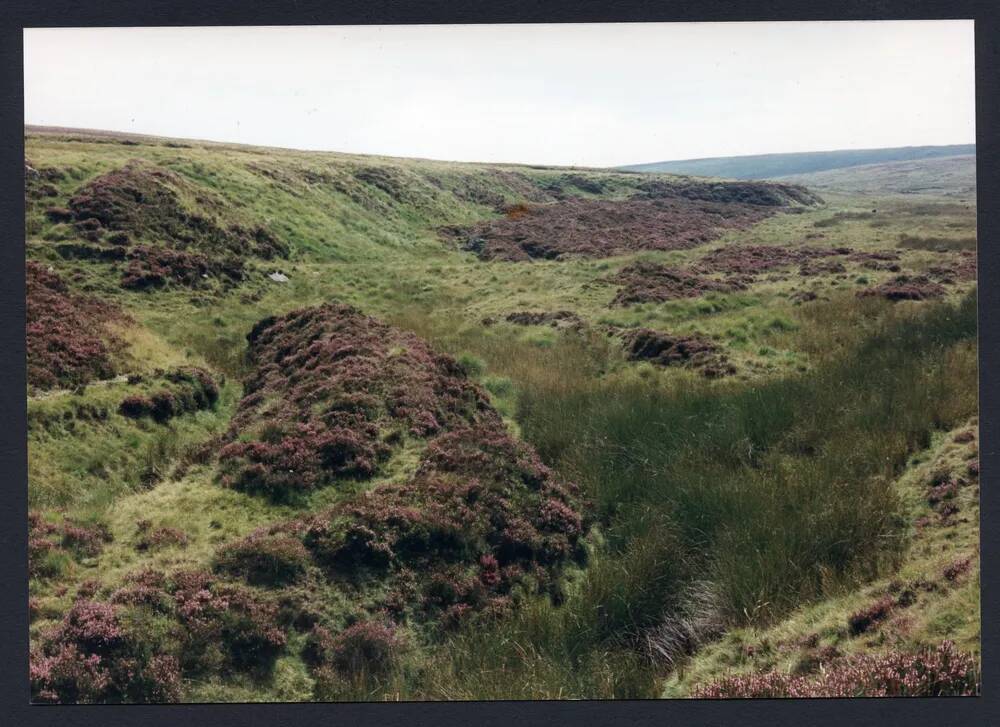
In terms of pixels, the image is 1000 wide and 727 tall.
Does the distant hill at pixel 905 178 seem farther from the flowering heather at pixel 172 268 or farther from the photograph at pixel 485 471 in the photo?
the flowering heather at pixel 172 268

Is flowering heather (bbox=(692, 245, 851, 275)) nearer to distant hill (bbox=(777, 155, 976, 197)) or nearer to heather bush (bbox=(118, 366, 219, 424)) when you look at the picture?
distant hill (bbox=(777, 155, 976, 197))

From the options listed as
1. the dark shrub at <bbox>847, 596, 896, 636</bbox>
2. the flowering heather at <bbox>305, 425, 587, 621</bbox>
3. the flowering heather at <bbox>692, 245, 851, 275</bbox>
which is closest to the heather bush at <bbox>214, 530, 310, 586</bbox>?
the flowering heather at <bbox>305, 425, 587, 621</bbox>

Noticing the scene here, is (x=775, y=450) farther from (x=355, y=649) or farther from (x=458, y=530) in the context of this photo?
(x=355, y=649)

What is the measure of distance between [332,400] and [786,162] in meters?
10.2

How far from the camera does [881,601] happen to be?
627cm

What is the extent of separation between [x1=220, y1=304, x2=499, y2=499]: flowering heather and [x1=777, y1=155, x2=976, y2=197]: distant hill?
701 centimetres

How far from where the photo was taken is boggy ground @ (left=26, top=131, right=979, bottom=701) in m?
6.43

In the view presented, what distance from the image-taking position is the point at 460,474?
8156 mm

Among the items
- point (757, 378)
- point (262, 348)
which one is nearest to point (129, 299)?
point (262, 348)

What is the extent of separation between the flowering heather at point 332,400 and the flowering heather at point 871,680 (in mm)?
4873

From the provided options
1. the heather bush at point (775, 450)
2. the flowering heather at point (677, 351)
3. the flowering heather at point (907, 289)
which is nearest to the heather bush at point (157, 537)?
the heather bush at point (775, 450)

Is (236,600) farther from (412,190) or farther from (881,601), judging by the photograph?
(412,190)

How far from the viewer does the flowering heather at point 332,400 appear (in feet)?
26.5

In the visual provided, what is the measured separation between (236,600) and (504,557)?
9.56ft
